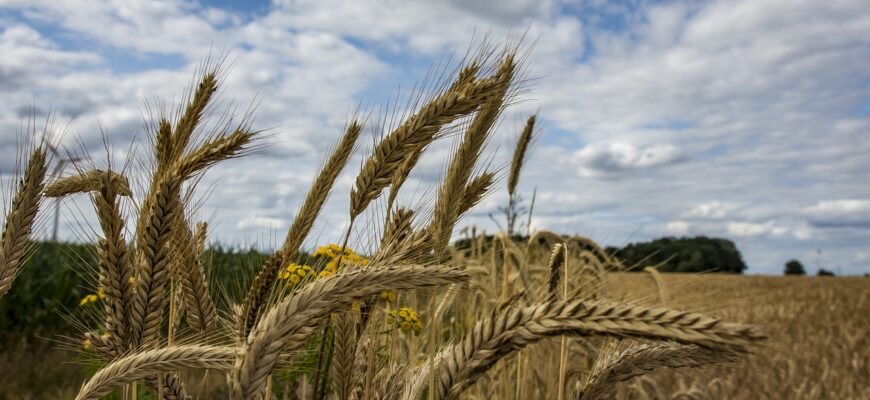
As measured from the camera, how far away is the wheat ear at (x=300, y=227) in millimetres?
2145

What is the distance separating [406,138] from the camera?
2.23 meters

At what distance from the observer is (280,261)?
220cm

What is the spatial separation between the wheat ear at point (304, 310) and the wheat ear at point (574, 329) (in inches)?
7.4

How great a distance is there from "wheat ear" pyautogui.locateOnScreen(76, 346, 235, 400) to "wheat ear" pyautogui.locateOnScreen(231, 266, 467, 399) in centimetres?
14

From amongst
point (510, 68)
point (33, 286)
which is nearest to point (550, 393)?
point (510, 68)

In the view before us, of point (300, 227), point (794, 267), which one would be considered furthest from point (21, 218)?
point (794, 267)

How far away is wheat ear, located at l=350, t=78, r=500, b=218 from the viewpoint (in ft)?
7.33

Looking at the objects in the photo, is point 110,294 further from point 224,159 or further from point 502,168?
point 502,168

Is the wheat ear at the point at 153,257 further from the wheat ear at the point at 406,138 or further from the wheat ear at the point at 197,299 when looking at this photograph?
the wheat ear at the point at 406,138

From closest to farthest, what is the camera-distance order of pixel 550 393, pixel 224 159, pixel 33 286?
pixel 224 159
pixel 550 393
pixel 33 286

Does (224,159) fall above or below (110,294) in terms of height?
above

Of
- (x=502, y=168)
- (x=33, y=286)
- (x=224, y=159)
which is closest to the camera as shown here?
(x=224, y=159)

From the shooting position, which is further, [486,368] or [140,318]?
[140,318]

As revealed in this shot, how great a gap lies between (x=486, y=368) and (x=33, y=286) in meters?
10.4
